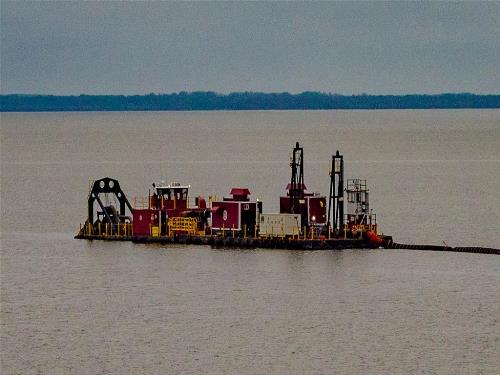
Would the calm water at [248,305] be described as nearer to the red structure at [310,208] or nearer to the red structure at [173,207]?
the red structure at [173,207]

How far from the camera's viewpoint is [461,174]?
15112 cm

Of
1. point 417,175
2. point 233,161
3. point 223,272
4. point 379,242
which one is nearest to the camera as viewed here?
point 223,272

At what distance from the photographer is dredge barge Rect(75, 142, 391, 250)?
73.4 metres

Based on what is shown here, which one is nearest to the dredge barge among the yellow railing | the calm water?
the yellow railing

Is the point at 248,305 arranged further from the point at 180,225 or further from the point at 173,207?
the point at 173,207

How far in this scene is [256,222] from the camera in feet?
249

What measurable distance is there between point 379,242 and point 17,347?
2664cm

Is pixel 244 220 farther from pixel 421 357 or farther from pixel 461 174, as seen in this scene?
pixel 461 174

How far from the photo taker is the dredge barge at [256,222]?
73375mm

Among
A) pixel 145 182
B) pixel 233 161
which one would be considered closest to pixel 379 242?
pixel 145 182

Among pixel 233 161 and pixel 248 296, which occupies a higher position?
pixel 233 161

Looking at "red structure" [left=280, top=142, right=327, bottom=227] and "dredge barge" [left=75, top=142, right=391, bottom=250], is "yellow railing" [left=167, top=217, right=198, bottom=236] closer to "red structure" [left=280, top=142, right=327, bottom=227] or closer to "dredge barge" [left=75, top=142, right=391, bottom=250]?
"dredge barge" [left=75, top=142, right=391, bottom=250]

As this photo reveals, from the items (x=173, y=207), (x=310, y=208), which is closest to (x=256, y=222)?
(x=310, y=208)

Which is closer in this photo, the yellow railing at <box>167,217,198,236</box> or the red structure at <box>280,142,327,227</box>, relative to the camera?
the red structure at <box>280,142,327,227</box>
